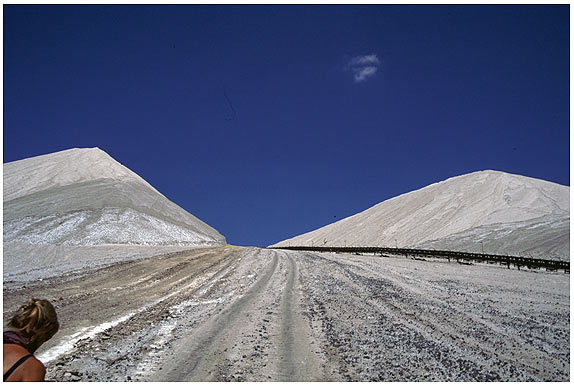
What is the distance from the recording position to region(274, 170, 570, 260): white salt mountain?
52812 mm

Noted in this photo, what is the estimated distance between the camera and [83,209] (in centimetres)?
6650

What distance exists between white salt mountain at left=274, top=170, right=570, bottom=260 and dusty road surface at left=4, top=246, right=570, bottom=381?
3810 cm

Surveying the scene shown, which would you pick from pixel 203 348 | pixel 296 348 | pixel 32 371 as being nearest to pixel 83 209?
pixel 203 348

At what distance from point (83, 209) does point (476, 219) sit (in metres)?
83.2

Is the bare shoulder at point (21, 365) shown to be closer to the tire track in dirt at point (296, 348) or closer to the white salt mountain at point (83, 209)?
the tire track in dirt at point (296, 348)

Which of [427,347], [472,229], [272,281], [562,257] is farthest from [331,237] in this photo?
[427,347]

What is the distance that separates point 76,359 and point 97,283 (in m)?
10.3

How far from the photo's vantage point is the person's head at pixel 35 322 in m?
2.72

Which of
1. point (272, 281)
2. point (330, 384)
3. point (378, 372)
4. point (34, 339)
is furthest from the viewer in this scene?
point (272, 281)

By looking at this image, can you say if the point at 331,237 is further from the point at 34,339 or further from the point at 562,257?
the point at 34,339

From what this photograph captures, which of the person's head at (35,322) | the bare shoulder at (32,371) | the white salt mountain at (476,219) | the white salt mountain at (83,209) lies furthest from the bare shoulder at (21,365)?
the white salt mountain at (476,219)

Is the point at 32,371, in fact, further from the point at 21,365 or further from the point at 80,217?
the point at 80,217

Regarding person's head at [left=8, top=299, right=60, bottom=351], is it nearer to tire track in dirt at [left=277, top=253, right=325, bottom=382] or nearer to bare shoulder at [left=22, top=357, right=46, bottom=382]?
bare shoulder at [left=22, top=357, right=46, bottom=382]

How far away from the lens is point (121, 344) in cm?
752
